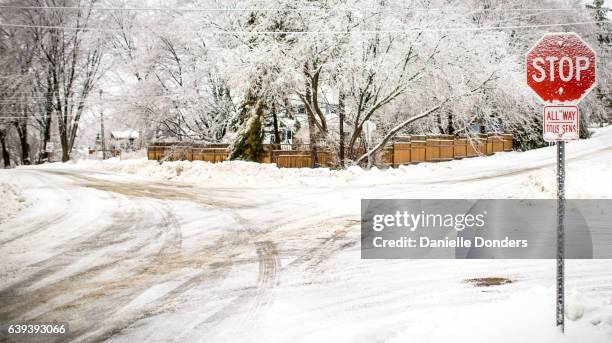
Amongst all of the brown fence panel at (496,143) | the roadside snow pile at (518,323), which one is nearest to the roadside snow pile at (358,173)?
the brown fence panel at (496,143)

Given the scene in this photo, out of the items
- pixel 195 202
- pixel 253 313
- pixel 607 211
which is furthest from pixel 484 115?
pixel 253 313

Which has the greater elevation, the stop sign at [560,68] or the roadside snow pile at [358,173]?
the stop sign at [560,68]

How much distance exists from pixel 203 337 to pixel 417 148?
71.6ft

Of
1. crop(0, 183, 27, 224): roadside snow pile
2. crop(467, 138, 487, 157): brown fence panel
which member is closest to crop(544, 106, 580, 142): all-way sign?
crop(0, 183, 27, 224): roadside snow pile

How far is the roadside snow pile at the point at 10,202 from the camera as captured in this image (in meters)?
12.0

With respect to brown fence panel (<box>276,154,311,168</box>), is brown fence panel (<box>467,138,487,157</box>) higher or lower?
higher

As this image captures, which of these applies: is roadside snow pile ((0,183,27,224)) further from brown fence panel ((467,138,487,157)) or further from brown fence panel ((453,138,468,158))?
brown fence panel ((467,138,487,157))

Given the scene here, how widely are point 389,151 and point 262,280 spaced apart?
715 inches

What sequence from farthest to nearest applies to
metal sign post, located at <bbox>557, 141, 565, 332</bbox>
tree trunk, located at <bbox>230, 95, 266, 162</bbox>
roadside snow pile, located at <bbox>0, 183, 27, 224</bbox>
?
tree trunk, located at <bbox>230, 95, 266, 162</bbox> → roadside snow pile, located at <bbox>0, 183, 27, 224</bbox> → metal sign post, located at <bbox>557, 141, 565, 332</bbox>

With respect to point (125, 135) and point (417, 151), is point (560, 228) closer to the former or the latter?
point (417, 151)

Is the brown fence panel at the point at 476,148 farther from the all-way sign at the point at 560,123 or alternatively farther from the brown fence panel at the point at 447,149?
the all-way sign at the point at 560,123

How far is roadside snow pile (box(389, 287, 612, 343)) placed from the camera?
4551 millimetres

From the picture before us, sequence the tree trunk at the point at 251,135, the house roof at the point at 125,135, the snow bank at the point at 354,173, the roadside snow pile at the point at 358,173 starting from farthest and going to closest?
the house roof at the point at 125,135
the tree trunk at the point at 251,135
the snow bank at the point at 354,173
the roadside snow pile at the point at 358,173

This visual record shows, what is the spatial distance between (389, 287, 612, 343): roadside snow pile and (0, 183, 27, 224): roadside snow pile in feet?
33.1
